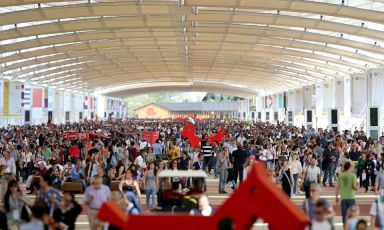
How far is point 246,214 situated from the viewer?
926cm

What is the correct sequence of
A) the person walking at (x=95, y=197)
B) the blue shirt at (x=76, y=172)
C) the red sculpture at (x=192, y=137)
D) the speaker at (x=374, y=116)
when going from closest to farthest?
the person walking at (x=95, y=197) < the blue shirt at (x=76, y=172) < the red sculpture at (x=192, y=137) < the speaker at (x=374, y=116)

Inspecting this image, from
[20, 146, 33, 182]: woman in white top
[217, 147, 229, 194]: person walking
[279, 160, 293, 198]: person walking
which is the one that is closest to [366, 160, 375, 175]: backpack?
[217, 147, 229, 194]: person walking

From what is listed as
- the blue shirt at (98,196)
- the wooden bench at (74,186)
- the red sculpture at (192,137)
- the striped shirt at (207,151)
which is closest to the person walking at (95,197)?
the blue shirt at (98,196)

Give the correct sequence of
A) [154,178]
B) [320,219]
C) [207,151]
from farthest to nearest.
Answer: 1. [207,151]
2. [154,178]
3. [320,219]

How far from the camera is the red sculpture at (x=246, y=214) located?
8.76m

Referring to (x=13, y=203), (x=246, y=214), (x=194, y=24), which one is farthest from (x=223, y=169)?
(x=194, y=24)

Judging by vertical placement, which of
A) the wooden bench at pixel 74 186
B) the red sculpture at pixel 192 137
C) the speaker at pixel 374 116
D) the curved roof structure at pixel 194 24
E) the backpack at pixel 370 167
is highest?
the curved roof structure at pixel 194 24

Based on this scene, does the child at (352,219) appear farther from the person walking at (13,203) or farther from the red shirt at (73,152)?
the red shirt at (73,152)

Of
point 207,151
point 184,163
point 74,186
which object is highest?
point 207,151

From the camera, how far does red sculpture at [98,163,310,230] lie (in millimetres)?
8758

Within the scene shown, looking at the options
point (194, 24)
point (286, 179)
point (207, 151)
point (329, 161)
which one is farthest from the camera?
point (194, 24)

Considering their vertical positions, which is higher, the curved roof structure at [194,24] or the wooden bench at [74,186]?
the curved roof structure at [194,24]

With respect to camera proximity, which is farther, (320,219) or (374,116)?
(374,116)

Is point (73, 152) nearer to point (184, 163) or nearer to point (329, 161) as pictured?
point (184, 163)
